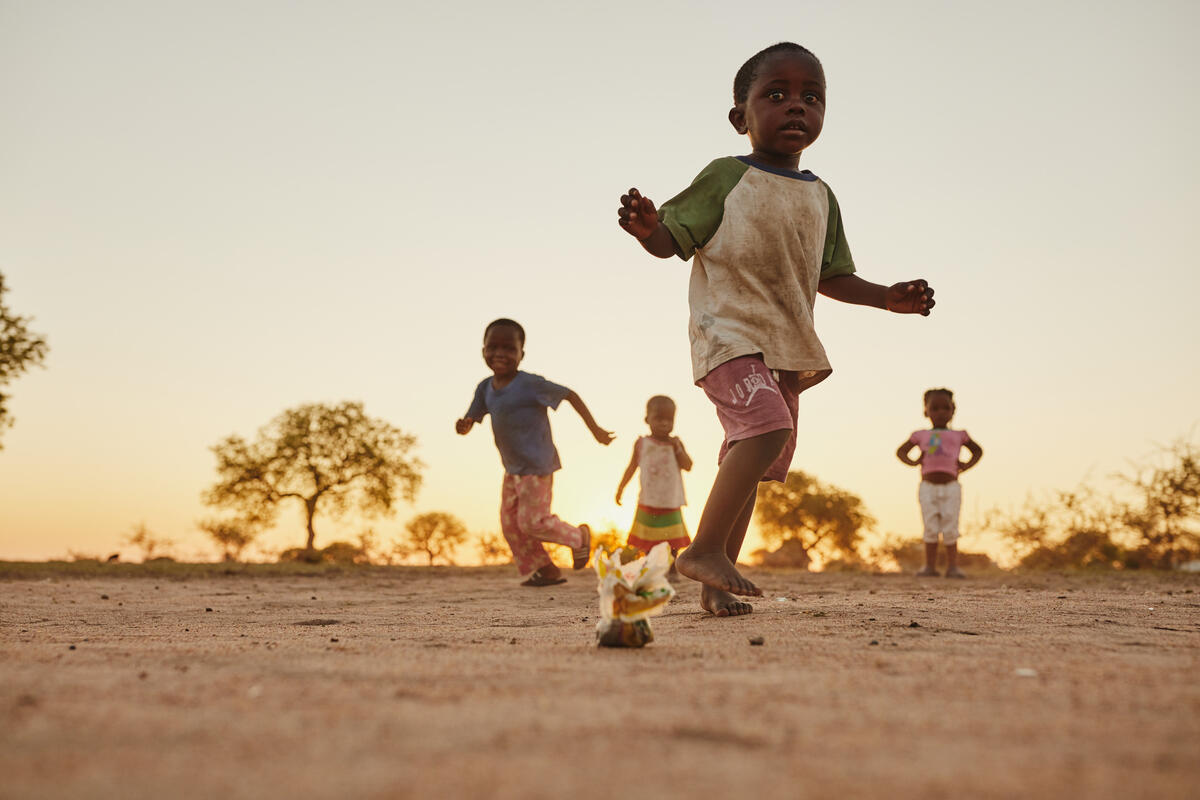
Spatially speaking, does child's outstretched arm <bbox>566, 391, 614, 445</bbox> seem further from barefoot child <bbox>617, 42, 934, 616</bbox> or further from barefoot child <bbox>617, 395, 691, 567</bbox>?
barefoot child <bbox>617, 42, 934, 616</bbox>

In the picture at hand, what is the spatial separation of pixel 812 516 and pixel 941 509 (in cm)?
2534

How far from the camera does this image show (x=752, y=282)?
397 cm

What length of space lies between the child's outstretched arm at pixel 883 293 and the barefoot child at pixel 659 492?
421cm

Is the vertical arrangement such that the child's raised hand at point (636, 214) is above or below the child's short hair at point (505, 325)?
below

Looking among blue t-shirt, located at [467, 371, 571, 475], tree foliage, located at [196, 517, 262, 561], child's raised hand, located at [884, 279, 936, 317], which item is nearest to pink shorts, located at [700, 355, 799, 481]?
child's raised hand, located at [884, 279, 936, 317]

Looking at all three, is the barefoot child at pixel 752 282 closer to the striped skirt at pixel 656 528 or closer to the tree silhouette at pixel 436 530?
the striped skirt at pixel 656 528

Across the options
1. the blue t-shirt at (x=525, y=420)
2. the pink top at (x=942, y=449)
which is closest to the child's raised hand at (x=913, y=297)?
the blue t-shirt at (x=525, y=420)

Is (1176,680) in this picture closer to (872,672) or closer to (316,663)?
(872,672)

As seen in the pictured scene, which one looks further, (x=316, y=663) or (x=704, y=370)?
(x=704, y=370)

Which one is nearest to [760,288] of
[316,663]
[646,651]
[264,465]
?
[646,651]

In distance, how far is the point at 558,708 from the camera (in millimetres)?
1628

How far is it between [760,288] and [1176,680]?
235cm

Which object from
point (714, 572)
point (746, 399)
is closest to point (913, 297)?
point (746, 399)

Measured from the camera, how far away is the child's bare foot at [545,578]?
7.90 meters
